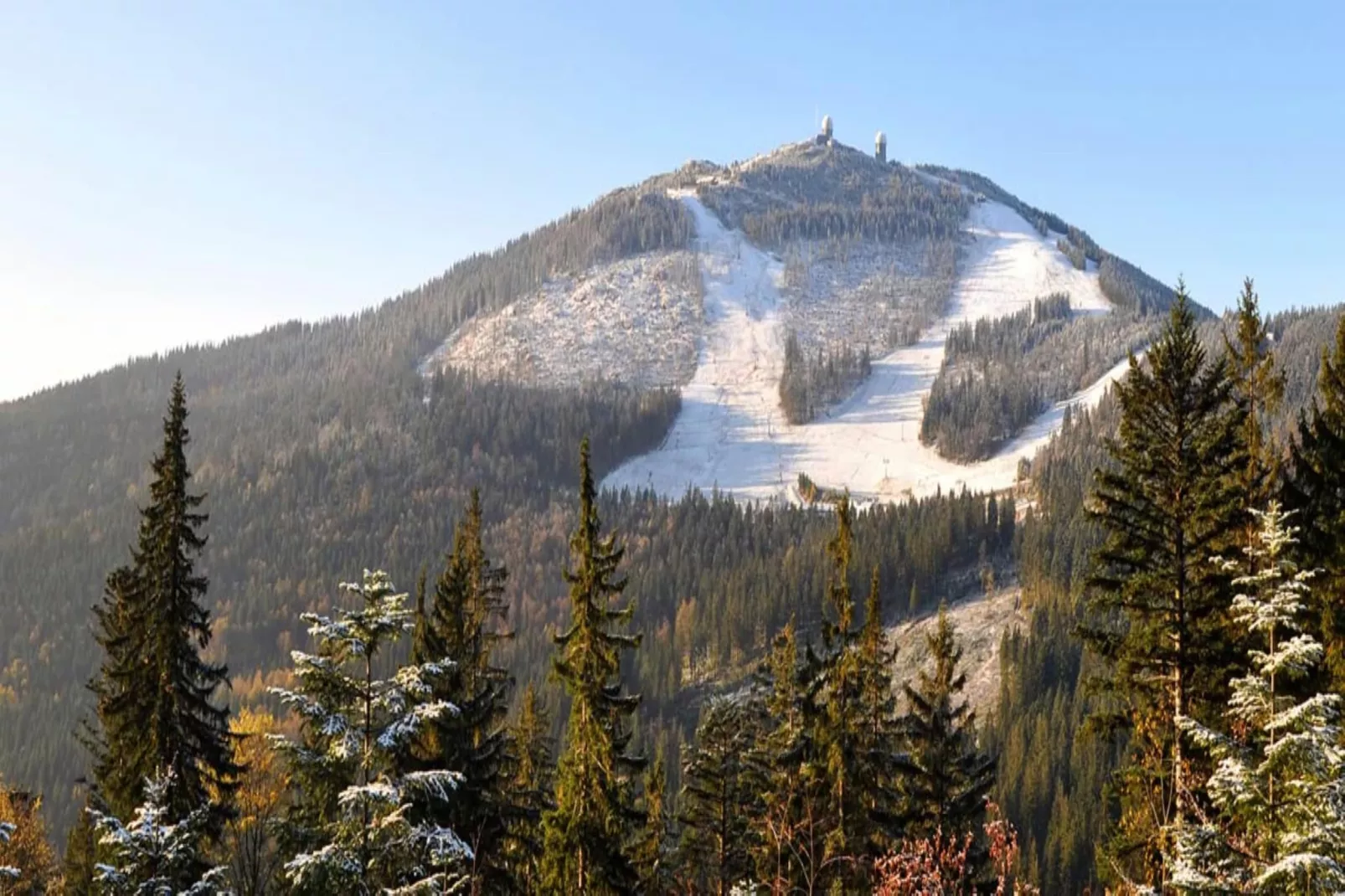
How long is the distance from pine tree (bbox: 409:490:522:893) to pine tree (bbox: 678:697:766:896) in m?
7.63

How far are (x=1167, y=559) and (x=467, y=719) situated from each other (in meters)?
17.3

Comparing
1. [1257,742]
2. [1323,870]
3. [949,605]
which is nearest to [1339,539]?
[1257,742]

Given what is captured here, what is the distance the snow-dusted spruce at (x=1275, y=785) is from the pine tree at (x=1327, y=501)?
182 inches

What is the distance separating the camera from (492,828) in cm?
2575

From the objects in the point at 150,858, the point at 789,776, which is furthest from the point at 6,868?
the point at 789,776

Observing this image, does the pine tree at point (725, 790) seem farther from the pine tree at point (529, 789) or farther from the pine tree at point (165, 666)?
the pine tree at point (165, 666)

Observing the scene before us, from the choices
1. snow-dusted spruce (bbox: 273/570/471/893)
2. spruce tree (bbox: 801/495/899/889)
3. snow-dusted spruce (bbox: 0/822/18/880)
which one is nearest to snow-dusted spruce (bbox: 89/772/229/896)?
snow-dusted spruce (bbox: 0/822/18/880)

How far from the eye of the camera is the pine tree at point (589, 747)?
2203cm

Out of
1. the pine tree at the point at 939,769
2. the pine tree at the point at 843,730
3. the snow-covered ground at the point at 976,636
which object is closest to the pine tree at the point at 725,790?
the pine tree at the point at 939,769

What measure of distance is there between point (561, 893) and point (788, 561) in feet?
516

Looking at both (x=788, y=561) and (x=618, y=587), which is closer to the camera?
(x=618, y=587)

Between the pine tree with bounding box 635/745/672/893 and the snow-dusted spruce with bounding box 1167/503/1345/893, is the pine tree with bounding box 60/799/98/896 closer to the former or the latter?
the pine tree with bounding box 635/745/672/893

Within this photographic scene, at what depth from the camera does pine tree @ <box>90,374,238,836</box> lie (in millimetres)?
25516

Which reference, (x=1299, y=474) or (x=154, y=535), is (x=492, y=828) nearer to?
(x=154, y=535)
